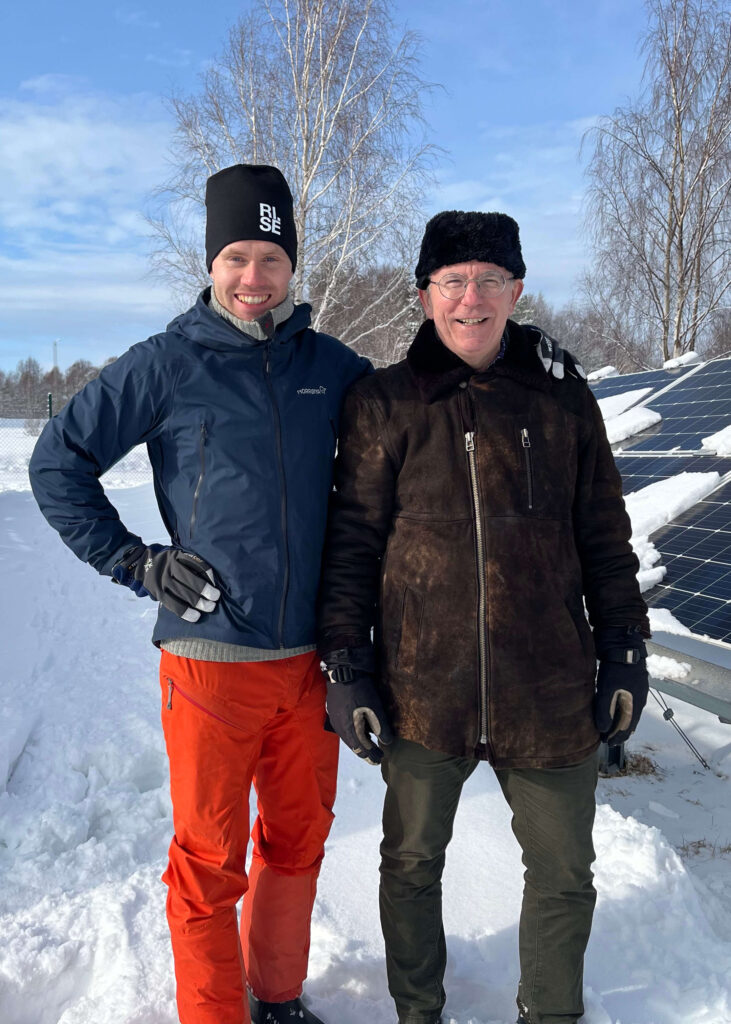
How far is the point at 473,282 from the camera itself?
1945 mm

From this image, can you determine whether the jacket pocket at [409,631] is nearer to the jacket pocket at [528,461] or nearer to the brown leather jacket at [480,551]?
the brown leather jacket at [480,551]

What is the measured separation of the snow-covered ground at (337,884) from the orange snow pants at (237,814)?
31 cm

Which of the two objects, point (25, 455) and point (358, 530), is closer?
point (358, 530)

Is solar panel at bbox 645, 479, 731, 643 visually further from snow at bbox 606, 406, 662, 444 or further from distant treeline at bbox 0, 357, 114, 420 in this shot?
distant treeline at bbox 0, 357, 114, 420

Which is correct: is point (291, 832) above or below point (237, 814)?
below

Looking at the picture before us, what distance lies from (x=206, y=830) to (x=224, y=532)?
2.48 ft

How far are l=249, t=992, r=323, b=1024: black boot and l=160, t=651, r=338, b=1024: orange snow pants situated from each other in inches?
0.8

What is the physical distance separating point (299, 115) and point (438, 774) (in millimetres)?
10726

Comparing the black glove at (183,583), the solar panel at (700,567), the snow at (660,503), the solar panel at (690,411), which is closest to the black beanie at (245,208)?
the black glove at (183,583)

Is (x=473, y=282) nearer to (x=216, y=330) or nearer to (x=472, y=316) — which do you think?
(x=472, y=316)

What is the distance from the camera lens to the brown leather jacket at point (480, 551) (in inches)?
73.7

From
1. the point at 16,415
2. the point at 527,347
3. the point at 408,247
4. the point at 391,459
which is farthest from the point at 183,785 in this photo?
the point at 16,415

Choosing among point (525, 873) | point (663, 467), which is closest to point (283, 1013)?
point (525, 873)

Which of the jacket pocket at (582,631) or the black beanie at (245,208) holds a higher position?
the black beanie at (245,208)
